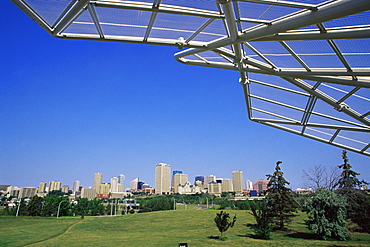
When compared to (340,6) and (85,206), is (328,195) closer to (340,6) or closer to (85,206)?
(340,6)

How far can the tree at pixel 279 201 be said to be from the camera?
27.5 meters

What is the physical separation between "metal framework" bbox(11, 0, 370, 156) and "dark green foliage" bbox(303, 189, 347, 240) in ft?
39.1

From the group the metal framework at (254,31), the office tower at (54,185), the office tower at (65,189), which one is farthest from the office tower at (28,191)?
the metal framework at (254,31)

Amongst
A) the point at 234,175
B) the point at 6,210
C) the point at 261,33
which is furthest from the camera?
the point at 234,175

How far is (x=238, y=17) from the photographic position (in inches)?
229

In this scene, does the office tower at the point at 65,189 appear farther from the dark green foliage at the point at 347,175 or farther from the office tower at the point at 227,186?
the dark green foliage at the point at 347,175

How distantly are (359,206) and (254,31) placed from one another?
79.0ft

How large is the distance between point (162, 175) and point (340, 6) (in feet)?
521

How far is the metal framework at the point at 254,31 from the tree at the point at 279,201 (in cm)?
1951

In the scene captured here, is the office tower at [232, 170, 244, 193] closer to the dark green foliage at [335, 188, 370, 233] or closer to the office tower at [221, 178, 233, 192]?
the office tower at [221, 178, 233, 192]

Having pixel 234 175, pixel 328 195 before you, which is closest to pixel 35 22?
pixel 328 195

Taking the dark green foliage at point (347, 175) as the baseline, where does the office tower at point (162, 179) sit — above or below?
above

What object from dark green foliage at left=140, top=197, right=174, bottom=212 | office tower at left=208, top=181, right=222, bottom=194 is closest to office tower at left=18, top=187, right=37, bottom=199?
dark green foliage at left=140, top=197, right=174, bottom=212

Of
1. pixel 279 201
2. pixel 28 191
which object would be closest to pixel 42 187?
pixel 28 191
